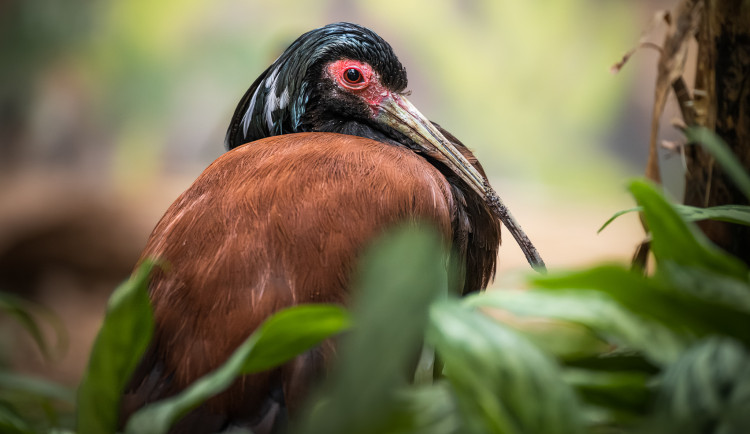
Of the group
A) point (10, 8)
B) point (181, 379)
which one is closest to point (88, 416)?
point (181, 379)

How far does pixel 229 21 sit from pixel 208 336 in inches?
123

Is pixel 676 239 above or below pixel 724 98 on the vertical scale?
below

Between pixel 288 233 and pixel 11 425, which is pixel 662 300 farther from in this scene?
pixel 11 425

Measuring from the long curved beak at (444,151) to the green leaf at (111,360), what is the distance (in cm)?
94

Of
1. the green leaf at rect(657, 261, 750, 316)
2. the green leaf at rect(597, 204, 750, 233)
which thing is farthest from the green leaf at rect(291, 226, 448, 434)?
the green leaf at rect(597, 204, 750, 233)

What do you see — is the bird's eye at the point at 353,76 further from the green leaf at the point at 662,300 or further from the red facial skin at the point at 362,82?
the green leaf at the point at 662,300

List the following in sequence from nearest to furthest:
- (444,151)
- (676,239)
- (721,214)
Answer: (676,239), (721,214), (444,151)

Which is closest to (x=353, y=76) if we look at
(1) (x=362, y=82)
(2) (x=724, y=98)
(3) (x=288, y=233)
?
(1) (x=362, y=82)

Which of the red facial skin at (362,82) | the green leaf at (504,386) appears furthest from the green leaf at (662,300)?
the red facial skin at (362,82)

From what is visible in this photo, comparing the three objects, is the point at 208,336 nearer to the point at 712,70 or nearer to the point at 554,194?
the point at 712,70

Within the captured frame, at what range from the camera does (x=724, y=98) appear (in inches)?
57.9

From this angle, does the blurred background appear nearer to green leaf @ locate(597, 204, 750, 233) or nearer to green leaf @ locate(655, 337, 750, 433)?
green leaf @ locate(597, 204, 750, 233)

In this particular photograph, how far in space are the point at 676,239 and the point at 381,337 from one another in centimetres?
52

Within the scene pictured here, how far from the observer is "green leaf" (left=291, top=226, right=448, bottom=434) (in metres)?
0.63
